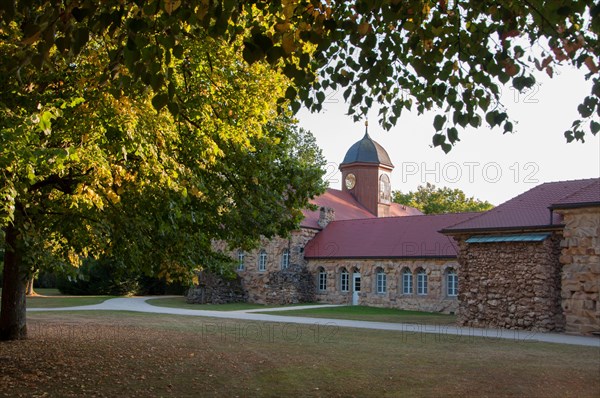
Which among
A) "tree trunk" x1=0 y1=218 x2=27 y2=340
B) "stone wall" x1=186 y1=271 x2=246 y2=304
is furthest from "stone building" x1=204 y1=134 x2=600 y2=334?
"tree trunk" x1=0 y1=218 x2=27 y2=340

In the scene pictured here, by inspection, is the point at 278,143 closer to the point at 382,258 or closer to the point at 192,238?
the point at 192,238

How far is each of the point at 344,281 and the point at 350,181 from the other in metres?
15.3

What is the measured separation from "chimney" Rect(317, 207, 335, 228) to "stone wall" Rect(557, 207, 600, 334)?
60.9 feet

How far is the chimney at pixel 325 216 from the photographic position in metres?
35.7

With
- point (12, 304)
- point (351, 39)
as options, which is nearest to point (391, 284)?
point (12, 304)

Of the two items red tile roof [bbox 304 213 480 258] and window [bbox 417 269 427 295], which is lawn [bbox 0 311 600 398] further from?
red tile roof [bbox 304 213 480 258]

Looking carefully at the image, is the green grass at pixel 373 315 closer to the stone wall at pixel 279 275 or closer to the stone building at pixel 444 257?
the stone building at pixel 444 257

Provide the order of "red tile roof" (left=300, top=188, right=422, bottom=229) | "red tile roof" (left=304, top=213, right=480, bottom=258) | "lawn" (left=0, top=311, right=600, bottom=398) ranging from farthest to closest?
"red tile roof" (left=300, top=188, right=422, bottom=229)
"red tile roof" (left=304, top=213, right=480, bottom=258)
"lawn" (left=0, top=311, right=600, bottom=398)

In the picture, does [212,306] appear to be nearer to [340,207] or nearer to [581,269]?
[340,207]

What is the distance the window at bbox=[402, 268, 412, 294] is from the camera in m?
29.1

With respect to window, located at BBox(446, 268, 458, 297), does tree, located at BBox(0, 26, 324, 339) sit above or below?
above

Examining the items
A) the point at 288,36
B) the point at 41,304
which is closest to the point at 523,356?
the point at 288,36

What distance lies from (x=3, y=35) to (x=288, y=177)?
5829mm

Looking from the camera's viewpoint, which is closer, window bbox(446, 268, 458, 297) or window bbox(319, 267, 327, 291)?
window bbox(446, 268, 458, 297)
